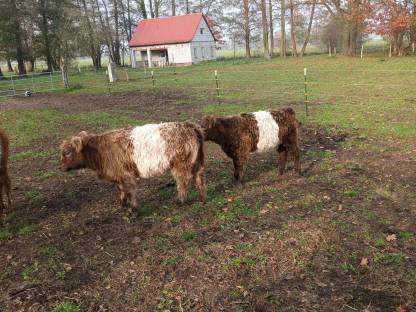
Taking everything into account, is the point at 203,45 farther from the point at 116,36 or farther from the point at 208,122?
the point at 208,122

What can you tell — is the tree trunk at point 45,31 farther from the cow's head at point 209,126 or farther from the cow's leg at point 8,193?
the cow's head at point 209,126

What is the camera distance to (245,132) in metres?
7.16

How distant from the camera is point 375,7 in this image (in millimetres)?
34938

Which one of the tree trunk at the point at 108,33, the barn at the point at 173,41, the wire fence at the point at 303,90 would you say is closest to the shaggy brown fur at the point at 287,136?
the wire fence at the point at 303,90

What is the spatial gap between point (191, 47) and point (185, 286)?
46.2m

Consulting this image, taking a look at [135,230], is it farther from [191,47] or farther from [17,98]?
[191,47]

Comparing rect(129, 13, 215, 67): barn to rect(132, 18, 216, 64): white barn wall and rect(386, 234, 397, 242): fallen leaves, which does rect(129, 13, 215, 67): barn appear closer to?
rect(132, 18, 216, 64): white barn wall

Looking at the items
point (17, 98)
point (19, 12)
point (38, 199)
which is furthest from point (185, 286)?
point (19, 12)

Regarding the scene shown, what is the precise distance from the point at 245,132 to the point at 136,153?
7.15 ft

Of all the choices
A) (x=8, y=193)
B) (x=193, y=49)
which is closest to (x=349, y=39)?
(x=193, y=49)

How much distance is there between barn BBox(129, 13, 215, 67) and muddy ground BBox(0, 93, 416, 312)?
4219 centimetres

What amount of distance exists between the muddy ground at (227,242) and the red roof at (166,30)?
43.3 meters

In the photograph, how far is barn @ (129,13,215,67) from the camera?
48.5 metres

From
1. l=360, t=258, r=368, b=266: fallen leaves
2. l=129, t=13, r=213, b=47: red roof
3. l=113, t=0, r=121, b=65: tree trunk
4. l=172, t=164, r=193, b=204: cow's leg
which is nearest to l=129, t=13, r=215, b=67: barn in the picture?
l=129, t=13, r=213, b=47: red roof
